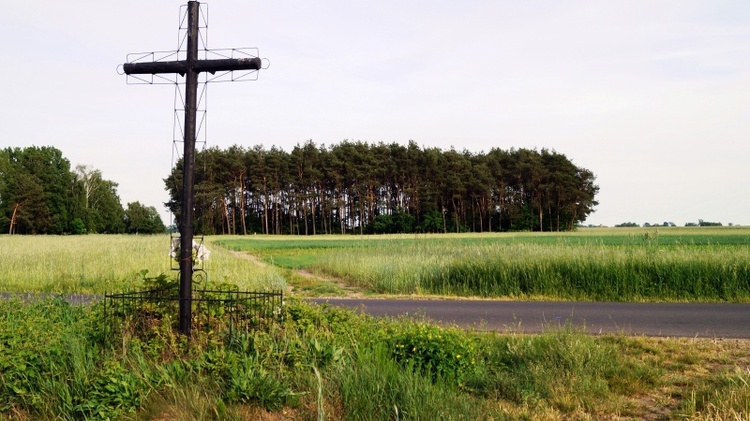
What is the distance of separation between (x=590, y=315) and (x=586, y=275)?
389cm

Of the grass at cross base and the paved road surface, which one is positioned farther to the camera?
the paved road surface

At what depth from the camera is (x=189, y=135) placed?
7008 mm

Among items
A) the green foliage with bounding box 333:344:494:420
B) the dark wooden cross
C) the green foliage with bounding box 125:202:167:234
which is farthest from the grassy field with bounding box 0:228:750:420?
the green foliage with bounding box 125:202:167:234

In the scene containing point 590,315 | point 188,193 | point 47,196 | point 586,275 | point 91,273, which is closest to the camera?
point 188,193

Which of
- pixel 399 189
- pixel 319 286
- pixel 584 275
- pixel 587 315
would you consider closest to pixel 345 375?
pixel 587 315

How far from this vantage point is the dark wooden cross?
22.7 feet

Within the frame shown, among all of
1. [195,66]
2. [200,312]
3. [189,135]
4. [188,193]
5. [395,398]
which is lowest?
[395,398]

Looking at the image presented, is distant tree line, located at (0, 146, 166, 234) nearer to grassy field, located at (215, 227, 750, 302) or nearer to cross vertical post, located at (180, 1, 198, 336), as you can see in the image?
grassy field, located at (215, 227, 750, 302)

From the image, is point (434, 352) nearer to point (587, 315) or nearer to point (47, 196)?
point (587, 315)

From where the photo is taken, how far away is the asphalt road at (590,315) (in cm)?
970

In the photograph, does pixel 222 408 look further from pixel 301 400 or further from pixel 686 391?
pixel 686 391

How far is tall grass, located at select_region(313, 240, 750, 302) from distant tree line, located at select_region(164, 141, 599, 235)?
185 ft

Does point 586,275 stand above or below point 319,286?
above

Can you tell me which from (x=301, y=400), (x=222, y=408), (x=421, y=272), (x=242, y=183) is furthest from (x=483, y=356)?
(x=242, y=183)
